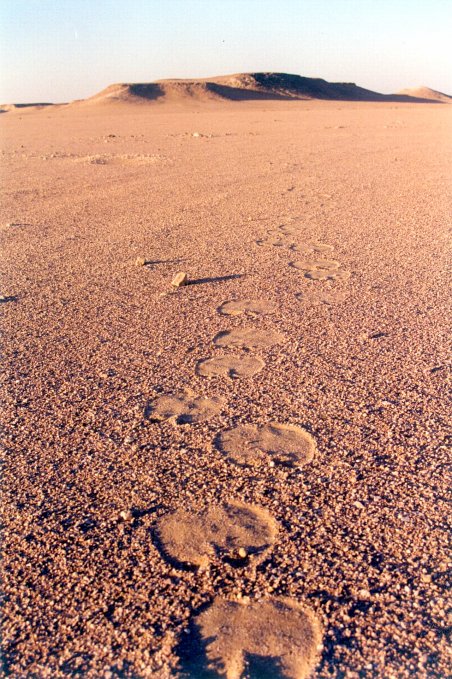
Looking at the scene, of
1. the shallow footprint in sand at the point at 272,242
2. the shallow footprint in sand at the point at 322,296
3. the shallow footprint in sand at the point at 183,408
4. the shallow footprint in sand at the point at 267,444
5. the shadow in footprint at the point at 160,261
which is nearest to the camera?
the shallow footprint in sand at the point at 267,444

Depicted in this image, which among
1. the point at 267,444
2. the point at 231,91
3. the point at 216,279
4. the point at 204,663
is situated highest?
the point at 231,91

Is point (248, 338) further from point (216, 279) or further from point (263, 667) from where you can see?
point (263, 667)

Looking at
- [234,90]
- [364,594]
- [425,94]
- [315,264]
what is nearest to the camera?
[364,594]

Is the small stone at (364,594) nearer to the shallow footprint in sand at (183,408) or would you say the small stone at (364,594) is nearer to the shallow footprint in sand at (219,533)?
the shallow footprint in sand at (219,533)

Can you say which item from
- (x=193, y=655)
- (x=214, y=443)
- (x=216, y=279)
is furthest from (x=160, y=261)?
(x=193, y=655)

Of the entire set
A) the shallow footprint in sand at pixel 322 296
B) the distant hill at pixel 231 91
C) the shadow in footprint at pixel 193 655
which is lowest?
the shadow in footprint at pixel 193 655

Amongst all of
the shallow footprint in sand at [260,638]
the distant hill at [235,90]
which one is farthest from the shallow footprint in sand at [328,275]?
the distant hill at [235,90]

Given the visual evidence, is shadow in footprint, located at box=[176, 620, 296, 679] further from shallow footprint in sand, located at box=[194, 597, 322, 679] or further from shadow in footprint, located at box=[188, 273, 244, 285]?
shadow in footprint, located at box=[188, 273, 244, 285]
